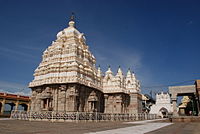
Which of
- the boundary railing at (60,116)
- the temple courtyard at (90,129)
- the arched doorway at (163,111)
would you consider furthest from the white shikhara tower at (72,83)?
the arched doorway at (163,111)

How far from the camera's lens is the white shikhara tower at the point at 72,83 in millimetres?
26734

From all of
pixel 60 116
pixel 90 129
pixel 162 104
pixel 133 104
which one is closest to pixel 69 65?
pixel 60 116

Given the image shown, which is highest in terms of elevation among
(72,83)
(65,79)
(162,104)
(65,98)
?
(65,79)

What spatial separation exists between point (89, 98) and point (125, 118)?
778cm

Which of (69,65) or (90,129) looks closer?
(90,129)

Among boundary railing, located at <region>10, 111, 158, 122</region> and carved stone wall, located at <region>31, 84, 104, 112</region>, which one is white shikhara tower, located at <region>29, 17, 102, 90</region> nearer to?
carved stone wall, located at <region>31, 84, 104, 112</region>

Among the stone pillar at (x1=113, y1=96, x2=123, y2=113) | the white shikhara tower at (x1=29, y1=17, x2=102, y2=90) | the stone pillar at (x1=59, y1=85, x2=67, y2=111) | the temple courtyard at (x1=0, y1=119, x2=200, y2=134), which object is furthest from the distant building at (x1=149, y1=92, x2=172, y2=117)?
the temple courtyard at (x1=0, y1=119, x2=200, y2=134)

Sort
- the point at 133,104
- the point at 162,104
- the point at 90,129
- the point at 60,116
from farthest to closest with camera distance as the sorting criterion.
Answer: the point at 162,104, the point at 133,104, the point at 60,116, the point at 90,129

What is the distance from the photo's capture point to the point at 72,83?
87.2 ft

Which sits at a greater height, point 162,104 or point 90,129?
point 90,129

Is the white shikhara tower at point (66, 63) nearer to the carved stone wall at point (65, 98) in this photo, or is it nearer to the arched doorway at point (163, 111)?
the carved stone wall at point (65, 98)

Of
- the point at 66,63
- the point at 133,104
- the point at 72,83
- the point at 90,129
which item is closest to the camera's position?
the point at 90,129

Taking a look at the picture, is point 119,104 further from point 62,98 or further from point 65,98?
point 62,98

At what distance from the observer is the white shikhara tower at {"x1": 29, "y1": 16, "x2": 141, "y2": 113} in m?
26.7
